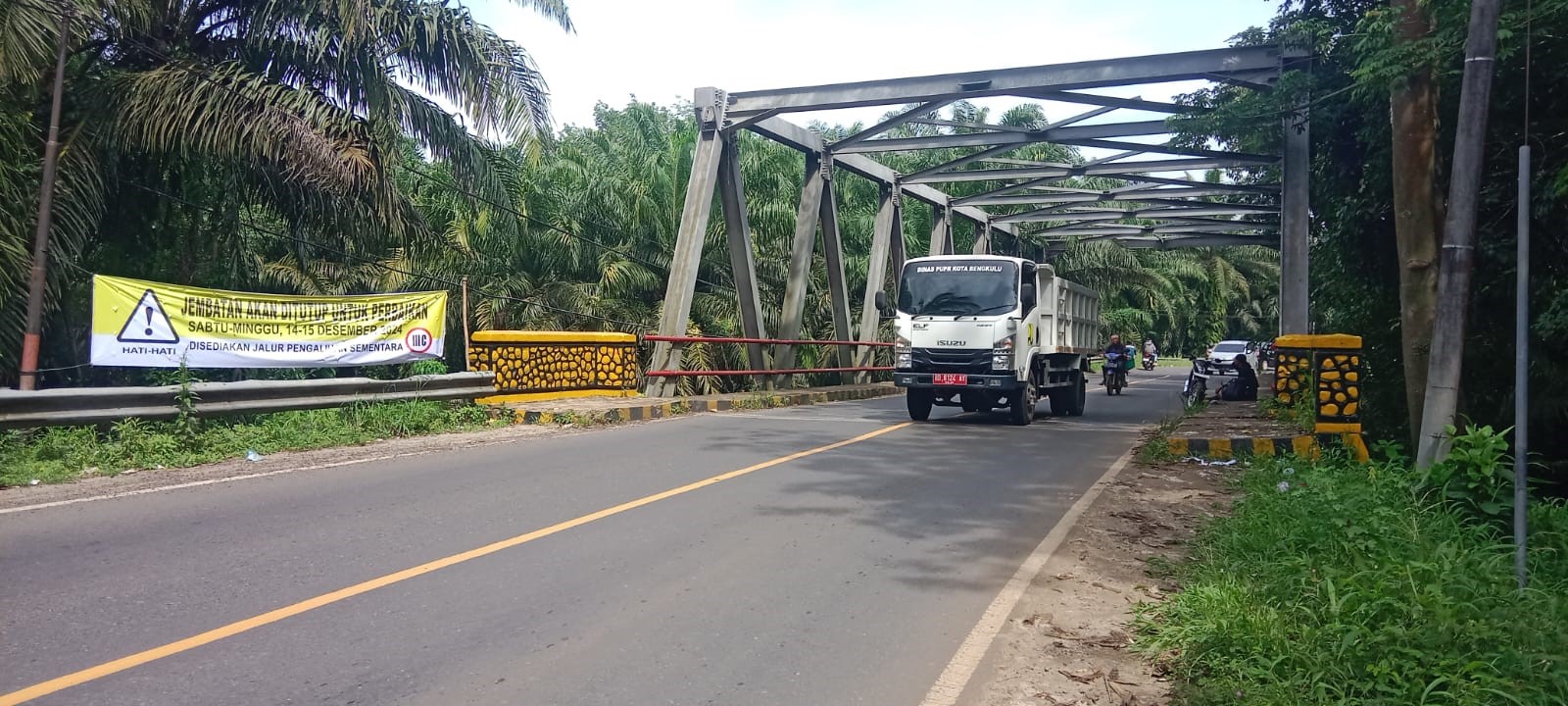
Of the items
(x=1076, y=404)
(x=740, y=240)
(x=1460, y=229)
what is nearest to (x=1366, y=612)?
(x=1460, y=229)

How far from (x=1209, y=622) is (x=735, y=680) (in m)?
2.10

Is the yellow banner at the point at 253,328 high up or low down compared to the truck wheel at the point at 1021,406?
up

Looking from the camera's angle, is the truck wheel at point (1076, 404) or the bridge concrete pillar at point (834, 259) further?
the bridge concrete pillar at point (834, 259)

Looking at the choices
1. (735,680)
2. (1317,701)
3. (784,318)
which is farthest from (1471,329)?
(784,318)

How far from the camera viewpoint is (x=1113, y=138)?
20000mm

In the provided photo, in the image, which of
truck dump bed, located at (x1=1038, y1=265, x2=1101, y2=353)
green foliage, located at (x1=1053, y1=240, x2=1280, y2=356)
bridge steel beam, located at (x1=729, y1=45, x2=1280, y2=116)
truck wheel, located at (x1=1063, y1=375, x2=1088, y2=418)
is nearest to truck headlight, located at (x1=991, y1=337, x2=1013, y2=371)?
truck dump bed, located at (x1=1038, y1=265, x2=1101, y2=353)

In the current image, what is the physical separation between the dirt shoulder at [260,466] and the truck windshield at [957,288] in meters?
6.00

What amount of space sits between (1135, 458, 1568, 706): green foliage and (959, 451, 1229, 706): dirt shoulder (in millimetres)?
188

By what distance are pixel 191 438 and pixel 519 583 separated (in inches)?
256

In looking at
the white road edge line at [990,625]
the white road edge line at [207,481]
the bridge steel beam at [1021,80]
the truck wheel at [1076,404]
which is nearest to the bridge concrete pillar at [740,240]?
the bridge steel beam at [1021,80]

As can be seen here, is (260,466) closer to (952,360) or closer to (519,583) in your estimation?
(519,583)

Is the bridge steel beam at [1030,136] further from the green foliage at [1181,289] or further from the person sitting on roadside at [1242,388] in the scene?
the green foliage at [1181,289]

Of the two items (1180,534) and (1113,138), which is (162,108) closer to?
(1180,534)

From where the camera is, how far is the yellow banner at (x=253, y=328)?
421 inches
